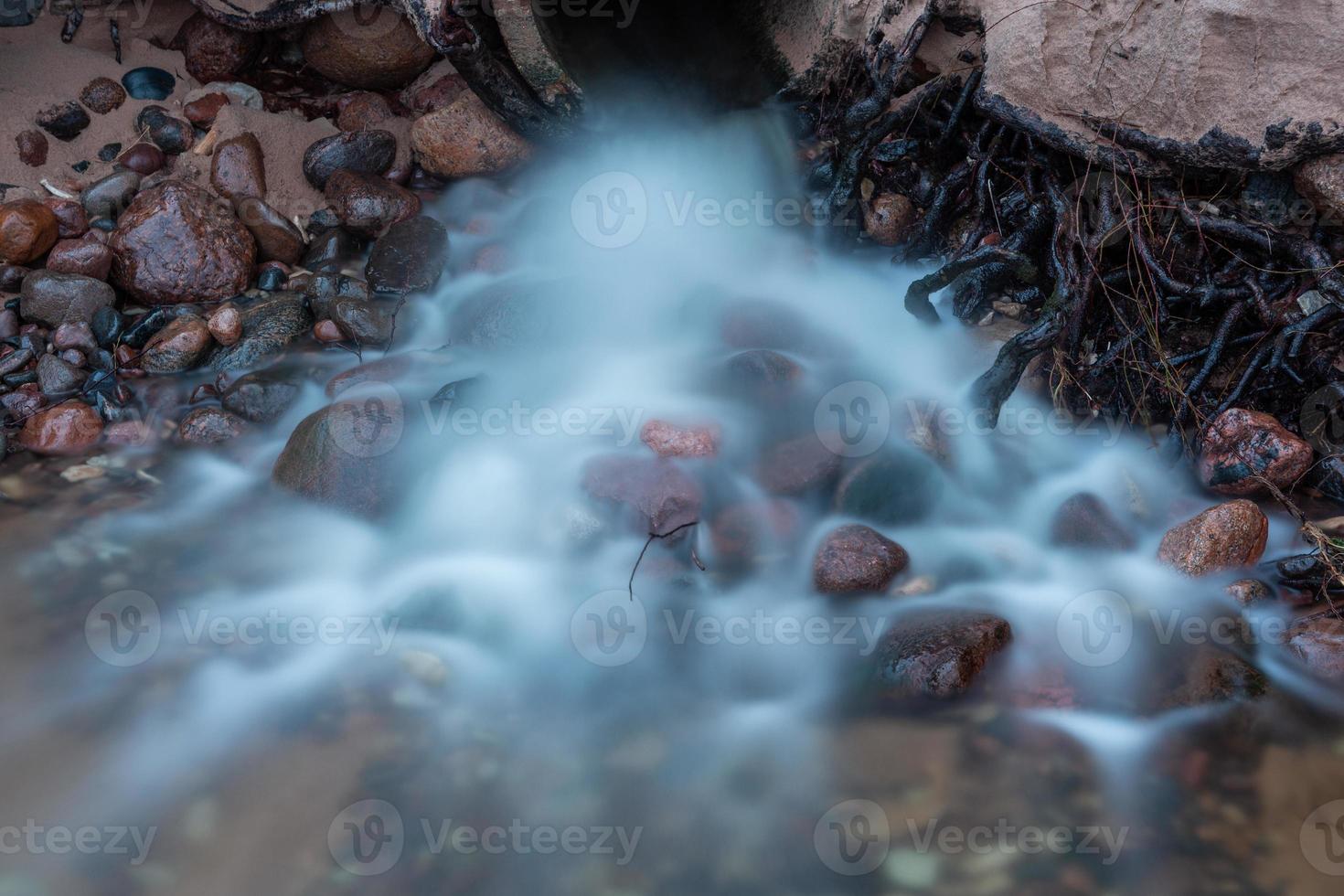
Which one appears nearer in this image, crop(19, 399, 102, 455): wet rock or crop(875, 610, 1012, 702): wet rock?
crop(875, 610, 1012, 702): wet rock

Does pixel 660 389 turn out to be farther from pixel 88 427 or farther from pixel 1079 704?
pixel 88 427

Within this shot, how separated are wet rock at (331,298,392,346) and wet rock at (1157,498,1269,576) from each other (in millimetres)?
3680

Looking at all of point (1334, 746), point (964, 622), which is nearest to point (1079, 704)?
point (964, 622)

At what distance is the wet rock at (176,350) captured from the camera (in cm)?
421

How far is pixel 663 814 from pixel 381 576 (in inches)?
58.6

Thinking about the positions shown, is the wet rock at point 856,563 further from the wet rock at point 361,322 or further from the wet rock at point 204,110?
the wet rock at point 204,110

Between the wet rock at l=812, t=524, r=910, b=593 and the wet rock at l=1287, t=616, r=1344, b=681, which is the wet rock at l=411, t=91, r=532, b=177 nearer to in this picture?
the wet rock at l=812, t=524, r=910, b=593

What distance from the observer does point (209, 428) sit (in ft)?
13.0

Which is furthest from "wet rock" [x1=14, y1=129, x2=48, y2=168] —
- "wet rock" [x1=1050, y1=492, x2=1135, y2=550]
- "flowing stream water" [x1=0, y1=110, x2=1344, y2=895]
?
"wet rock" [x1=1050, y1=492, x2=1135, y2=550]

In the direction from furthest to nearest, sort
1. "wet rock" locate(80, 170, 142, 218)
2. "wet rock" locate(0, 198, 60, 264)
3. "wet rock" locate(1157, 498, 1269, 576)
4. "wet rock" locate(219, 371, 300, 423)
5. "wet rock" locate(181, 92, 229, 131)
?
"wet rock" locate(181, 92, 229, 131) < "wet rock" locate(80, 170, 142, 218) < "wet rock" locate(0, 198, 60, 264) < "wet rock" locate(219, 371, 300, 423) < "wet rock" locate(1157, 498, 1269, 576)

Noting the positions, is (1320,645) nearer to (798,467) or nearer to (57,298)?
(798,467)

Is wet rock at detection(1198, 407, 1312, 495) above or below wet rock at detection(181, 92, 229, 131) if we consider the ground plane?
below

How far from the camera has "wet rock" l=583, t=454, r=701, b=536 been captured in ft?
11.3

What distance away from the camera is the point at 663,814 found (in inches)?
102
